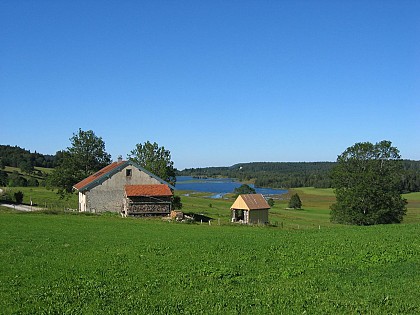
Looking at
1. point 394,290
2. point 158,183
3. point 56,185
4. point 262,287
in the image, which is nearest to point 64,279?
Result: point 262,287

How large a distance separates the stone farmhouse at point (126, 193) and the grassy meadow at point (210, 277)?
25.8 metres

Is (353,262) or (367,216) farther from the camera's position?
(367,216)

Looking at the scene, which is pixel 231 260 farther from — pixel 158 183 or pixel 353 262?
pixel 158 183

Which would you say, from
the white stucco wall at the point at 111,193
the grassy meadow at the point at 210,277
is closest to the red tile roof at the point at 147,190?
the white stucco wall at the point at 111,193

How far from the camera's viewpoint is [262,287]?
12453mm

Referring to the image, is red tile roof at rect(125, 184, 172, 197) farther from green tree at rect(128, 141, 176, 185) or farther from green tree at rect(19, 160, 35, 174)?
green tree at rect(19, 160, 35, 174)

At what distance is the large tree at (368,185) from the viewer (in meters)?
52.8

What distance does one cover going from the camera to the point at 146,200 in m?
49.6

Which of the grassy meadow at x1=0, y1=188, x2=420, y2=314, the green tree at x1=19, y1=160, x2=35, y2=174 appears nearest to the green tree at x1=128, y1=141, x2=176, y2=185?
the grassy meadow at x1=0, y1=188, x2=420, y2=314

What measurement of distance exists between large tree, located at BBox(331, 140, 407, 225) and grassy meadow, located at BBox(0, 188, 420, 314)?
101ft

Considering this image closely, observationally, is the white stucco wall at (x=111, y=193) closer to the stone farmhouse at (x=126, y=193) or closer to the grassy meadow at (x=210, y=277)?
the stone farmhouse at (x=126, y=193)

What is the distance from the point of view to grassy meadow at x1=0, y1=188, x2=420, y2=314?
10.6 metres

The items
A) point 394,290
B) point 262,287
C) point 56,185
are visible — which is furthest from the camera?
point 56,185

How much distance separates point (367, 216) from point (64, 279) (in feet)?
151
